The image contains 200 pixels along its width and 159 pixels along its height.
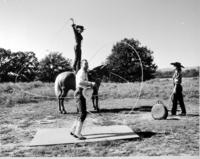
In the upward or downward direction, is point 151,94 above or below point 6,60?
below

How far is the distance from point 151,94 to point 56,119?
10211 mm

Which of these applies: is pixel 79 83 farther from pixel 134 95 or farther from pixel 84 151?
pixel 134 95

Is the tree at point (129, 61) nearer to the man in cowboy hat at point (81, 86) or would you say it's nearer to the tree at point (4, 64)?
the tree at point (4, 64)

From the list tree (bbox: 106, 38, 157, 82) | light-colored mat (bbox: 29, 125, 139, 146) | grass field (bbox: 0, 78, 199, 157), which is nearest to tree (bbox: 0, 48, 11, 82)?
tree (bbox: 106, 38, 157, 82)

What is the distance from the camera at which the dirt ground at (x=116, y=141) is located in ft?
21.2

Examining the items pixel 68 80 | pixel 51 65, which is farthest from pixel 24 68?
pixel 68 80

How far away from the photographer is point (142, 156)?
6.13 metres

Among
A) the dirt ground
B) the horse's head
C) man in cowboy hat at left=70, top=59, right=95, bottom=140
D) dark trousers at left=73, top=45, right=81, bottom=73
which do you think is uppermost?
dark trousers at left=73, top=45, right=81, bottom=73

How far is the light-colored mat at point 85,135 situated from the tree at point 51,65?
2267 centimetres

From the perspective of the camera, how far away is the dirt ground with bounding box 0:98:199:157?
645cm

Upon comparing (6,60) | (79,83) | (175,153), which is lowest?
(175,153)

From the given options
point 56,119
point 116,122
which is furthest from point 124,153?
point 56,119

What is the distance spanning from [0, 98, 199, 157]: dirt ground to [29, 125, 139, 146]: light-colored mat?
237 mm

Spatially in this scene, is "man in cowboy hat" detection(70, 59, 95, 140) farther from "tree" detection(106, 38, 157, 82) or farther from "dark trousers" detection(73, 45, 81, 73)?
"tree" detection(106, 38, 157, 82)
